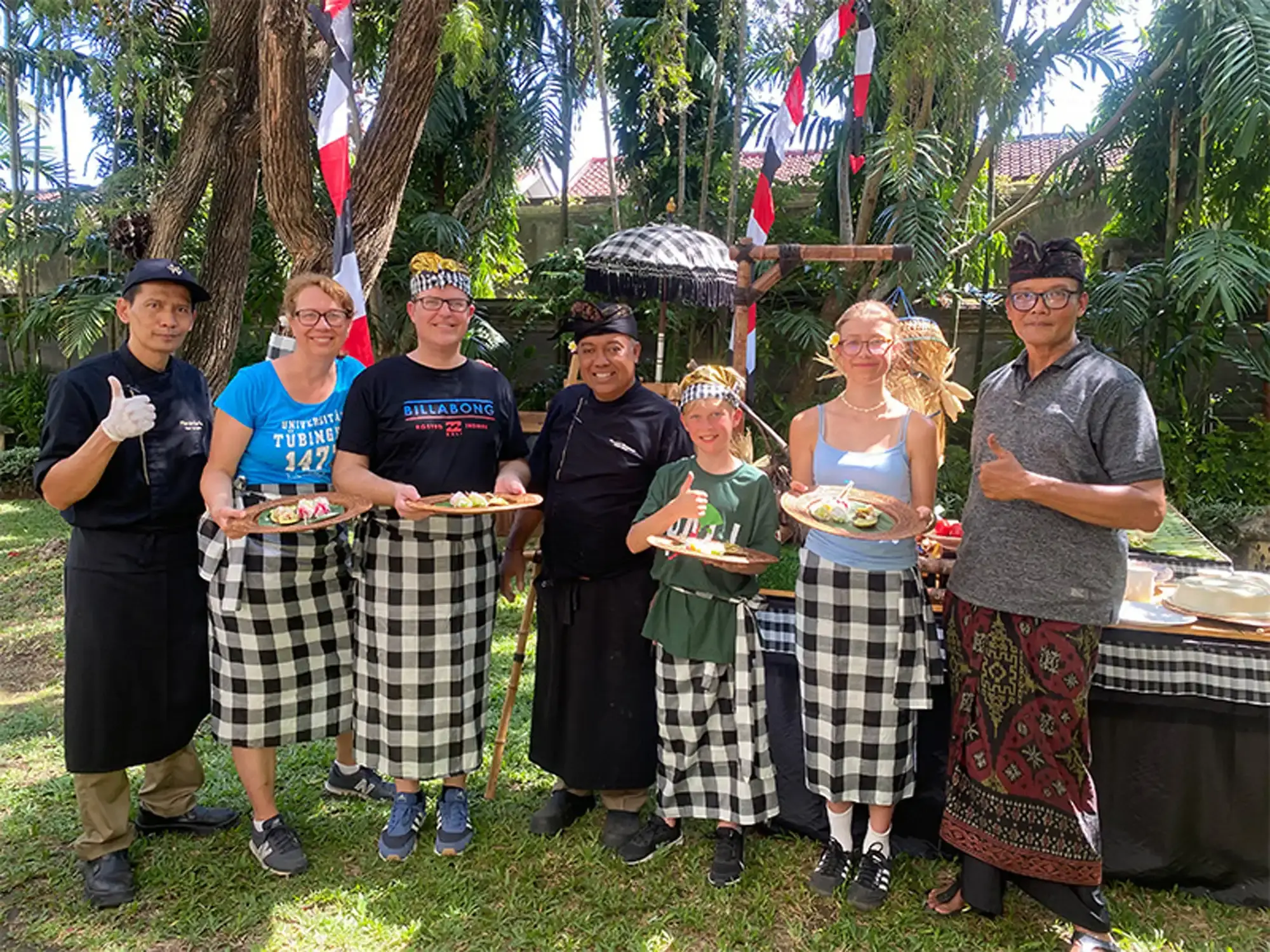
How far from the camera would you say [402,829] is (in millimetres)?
3092

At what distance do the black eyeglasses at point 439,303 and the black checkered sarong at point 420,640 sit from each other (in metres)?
0.70

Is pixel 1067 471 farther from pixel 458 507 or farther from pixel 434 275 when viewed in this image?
pixel 434 275

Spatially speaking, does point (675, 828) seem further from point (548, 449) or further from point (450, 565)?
point (548, 449)

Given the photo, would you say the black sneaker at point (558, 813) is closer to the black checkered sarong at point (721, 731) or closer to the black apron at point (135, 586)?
the black checkered sarong at point (721, 731)

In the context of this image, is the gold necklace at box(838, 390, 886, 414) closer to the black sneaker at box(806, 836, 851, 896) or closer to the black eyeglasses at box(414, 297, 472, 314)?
the black eyeglasses at box(414, 297, 472, 314)

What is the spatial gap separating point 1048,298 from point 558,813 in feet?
7.83

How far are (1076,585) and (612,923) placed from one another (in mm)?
1724

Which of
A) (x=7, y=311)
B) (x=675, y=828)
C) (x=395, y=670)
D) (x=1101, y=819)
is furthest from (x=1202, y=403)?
(x=7, y=311)

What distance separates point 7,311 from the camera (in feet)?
40.6

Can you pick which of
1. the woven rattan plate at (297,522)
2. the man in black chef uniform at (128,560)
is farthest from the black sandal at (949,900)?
the man in black chef uniform at (128,560)

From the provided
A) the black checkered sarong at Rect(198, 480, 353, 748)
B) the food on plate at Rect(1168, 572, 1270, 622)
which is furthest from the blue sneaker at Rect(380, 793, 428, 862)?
the food on plate at Rect(1168, 572, 1270, 622)

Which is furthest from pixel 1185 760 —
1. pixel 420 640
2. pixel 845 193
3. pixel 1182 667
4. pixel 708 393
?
pixel 845 193

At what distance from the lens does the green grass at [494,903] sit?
267 cm

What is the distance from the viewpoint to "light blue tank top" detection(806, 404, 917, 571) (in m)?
2.67
